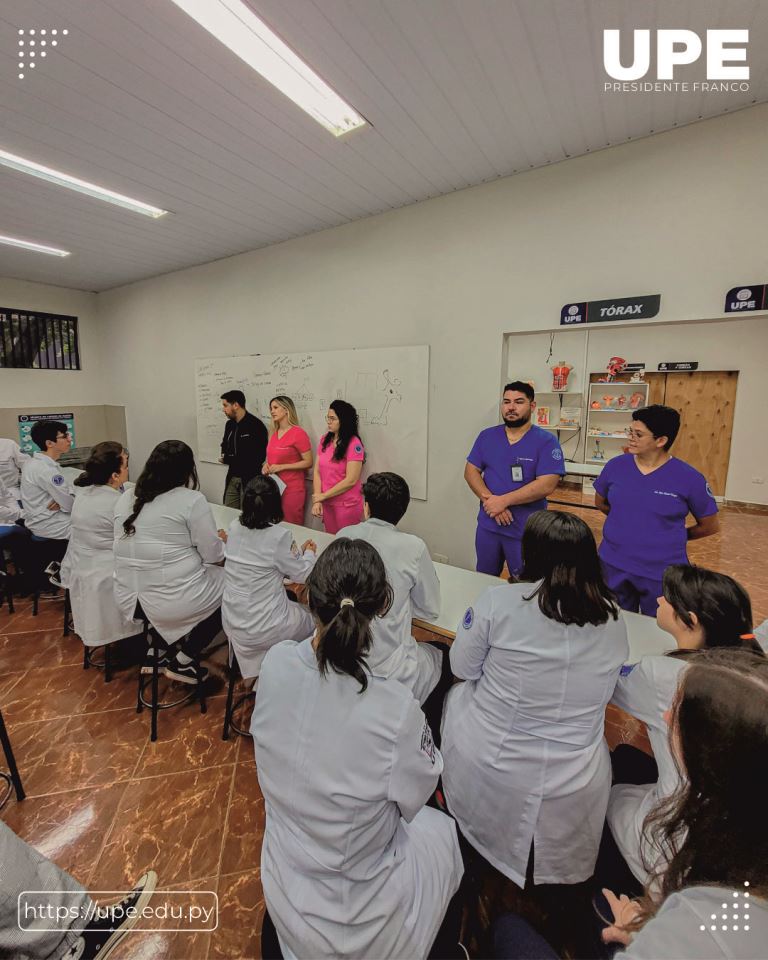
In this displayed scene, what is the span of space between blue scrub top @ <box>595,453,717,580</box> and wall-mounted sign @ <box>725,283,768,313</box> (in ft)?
2.85

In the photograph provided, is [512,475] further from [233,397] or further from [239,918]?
[233,397]

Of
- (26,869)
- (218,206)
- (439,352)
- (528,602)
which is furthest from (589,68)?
(26,869)

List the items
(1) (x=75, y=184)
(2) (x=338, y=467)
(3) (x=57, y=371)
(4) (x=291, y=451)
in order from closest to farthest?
(1) (x=75, y=184) → (2) (x=338, y=467) → (4) (x=291, y=451) → (3) (x=57, y=371)

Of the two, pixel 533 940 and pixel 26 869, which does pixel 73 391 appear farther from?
pixel 533 940

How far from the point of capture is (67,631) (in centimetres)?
318

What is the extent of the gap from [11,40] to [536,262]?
2.69 meters

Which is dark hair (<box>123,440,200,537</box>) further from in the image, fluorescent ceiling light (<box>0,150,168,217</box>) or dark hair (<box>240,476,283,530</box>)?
fluorescent ceiling light (<box>0,150,168,217</box>)

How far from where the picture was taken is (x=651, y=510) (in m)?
2.10

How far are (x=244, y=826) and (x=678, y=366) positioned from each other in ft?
28.2

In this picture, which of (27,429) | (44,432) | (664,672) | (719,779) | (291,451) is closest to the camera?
(719,779)

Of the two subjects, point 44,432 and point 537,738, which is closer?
point 537,738

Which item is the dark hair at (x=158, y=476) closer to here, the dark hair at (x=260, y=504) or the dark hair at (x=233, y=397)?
the dark hair at (x=260, y=504)

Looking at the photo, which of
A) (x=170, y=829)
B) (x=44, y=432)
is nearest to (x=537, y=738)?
(x=170, y=829)

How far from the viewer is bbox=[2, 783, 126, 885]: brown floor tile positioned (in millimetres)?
1637
